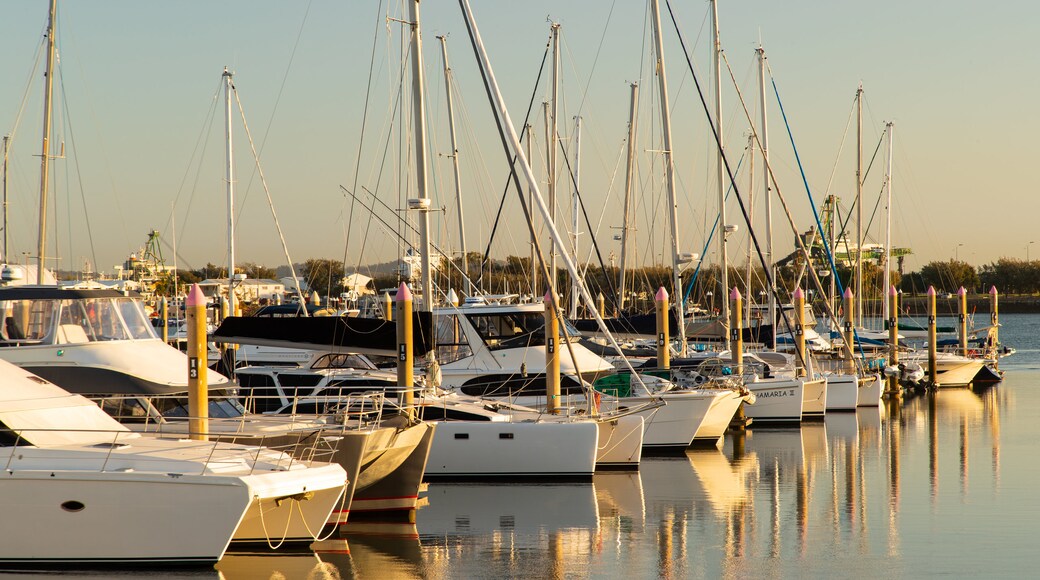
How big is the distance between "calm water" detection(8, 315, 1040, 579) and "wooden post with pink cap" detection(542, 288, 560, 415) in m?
1.49

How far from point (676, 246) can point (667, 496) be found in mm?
12247

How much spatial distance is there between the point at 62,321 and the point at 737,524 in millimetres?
10428

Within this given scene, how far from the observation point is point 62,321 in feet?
59.6

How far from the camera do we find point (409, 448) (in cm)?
1574

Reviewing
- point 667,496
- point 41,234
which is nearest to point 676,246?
point 667,496

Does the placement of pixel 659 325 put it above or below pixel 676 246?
below

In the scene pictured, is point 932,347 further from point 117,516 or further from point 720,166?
point 117,516

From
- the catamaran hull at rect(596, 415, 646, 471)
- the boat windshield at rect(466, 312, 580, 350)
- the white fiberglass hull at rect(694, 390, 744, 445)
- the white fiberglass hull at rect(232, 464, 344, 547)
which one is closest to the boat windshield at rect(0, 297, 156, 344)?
the white fiberglass hull at rect(232, 464, 344, 547)

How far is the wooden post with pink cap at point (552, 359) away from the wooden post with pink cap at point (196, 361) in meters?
7.22

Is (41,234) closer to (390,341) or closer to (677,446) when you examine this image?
(390,341)

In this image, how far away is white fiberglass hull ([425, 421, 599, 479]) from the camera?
19547 mm

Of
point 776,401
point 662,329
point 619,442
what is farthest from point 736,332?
point 619,442

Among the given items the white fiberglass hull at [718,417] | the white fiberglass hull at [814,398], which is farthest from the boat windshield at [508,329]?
the white fiberglass hull at [814,398]

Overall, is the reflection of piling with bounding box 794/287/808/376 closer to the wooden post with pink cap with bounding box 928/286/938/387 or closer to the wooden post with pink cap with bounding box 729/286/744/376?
the wooden post with pink cap with bounding box 729/286/744/376
